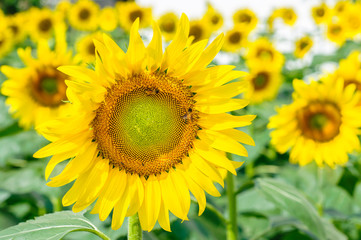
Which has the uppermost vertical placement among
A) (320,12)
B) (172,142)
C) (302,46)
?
(320,12)

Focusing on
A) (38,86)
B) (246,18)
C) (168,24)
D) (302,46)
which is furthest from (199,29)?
(38,86)

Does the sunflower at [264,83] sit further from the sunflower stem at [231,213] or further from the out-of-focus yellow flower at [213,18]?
the sunflower stem at [231,213]

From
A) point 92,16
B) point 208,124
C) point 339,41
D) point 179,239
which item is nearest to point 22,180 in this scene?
point 179,239

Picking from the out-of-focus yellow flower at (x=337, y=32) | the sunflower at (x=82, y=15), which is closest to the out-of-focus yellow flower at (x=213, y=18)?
the out-of-focus yellow flower at (x=337, y=32)

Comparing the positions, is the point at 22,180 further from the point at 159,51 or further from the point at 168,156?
the point at 159,51

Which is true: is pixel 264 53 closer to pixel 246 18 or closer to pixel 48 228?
pixel 246 18

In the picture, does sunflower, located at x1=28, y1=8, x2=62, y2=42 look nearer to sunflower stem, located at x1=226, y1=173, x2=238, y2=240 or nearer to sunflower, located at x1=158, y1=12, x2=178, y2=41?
sunflower, located at x1=158, y1=12, x2=178, y2=41
